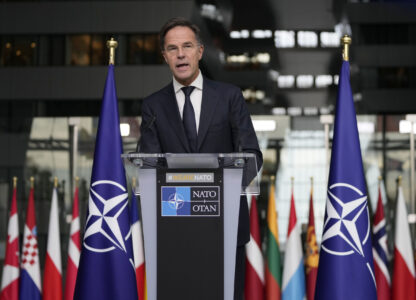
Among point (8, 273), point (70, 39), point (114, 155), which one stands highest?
point (70, 39)

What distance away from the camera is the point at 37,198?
345 inches

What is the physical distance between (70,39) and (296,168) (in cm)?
312

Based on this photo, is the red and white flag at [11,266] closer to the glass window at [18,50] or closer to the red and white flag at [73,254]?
the red and white flag at [73,254]

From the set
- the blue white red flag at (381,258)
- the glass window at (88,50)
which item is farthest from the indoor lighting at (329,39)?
the glass window at (88,50)

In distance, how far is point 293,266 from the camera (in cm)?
766

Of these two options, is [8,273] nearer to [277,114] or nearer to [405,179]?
[277,114]

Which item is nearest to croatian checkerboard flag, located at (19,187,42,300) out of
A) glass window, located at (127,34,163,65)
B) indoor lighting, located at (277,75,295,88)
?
glass window, located at (127,34,163,65)

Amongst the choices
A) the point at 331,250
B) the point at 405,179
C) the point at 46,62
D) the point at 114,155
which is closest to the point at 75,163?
the point at 46,62

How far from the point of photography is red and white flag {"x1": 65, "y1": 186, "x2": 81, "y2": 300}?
7727 mm

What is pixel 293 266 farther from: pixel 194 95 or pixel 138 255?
pixel 194 95

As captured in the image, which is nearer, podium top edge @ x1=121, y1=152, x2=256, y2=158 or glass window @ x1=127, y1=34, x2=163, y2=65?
podium top edge @ x1=121, y1=152, x2=256, y2=158

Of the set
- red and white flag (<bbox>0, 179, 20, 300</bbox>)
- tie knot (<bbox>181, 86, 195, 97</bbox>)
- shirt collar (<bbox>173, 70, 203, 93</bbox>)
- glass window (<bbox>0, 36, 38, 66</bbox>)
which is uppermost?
glass window (<bbox>0, 36, 38, 66</bbox>)

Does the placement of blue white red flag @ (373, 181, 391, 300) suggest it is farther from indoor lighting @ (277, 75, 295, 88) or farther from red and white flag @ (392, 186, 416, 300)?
indoor lighting @ (277, 75, 295, 88)

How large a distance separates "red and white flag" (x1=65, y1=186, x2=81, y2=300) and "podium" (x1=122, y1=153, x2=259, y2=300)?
5.55m
